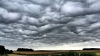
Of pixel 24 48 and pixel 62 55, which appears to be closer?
pixel 62 55

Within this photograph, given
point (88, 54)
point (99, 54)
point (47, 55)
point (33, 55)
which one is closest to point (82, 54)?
point (88, 54)

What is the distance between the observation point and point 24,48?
557 ft

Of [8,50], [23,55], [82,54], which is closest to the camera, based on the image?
[23,55]

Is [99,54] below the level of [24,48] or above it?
below

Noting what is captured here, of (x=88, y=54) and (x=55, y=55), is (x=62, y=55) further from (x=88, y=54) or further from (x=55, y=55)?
(x=88, y=54)

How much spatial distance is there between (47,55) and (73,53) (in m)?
17.3

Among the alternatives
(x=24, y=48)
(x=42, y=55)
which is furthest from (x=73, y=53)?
(x=24, y=48)

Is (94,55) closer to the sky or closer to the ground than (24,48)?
closer to the ground

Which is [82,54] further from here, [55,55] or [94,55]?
[55,55]

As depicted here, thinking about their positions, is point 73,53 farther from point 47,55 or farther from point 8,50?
point 8,50

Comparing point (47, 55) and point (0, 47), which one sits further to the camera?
point (0, 47)

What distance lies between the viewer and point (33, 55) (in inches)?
4242

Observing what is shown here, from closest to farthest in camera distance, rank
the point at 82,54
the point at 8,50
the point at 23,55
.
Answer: the point at 23,55 < the point at 82,54 < the point at 8,50

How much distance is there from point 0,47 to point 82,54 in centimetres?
7847
